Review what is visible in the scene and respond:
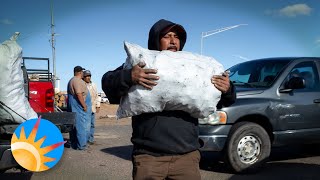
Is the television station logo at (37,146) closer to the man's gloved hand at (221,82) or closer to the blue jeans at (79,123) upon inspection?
the man's gloved hand at (221,82)

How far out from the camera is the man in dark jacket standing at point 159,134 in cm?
234

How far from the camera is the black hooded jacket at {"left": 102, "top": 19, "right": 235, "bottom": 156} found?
238cm

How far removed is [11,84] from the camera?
397 cm

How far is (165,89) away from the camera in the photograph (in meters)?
2.33

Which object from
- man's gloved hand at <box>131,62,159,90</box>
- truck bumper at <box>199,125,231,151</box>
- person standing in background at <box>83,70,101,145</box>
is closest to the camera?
man's gloved hand at <box>131,62,159,90</box>

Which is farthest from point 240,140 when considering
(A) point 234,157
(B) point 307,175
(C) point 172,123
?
(C) point 172,123

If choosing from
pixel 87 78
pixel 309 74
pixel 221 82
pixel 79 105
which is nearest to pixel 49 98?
pixel 79 105

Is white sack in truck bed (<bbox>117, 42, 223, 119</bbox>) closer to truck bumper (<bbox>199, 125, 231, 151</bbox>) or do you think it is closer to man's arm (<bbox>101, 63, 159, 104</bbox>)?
man's arm (<bbox>101, 63, 159, 104</bbox>)

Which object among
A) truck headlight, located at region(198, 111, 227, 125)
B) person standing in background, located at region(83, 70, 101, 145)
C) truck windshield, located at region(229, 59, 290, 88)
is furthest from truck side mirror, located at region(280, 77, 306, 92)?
person standing in background, located at region(83, 70, 101, 145)

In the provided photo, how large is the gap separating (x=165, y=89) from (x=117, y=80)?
0.31 meters

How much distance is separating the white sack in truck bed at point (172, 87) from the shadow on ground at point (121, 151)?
4786 millimetres

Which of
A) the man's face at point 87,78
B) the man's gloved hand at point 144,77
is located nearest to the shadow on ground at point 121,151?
the man's face at point 87,78

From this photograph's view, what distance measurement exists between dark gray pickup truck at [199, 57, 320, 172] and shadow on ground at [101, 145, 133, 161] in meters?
2.24

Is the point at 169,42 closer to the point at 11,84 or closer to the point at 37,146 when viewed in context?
the point at 37,146
